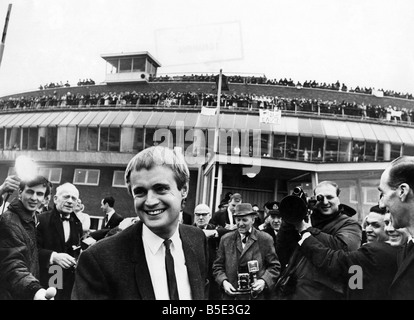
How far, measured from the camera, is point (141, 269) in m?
1.53

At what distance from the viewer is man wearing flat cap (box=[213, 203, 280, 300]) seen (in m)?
3.38

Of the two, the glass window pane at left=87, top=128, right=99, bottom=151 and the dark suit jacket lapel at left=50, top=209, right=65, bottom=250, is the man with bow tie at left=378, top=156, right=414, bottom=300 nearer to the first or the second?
the dark suit jacket lapel at left=50, top=209, right=65, bottom=250

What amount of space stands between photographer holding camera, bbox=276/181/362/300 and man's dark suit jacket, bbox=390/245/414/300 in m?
0.61

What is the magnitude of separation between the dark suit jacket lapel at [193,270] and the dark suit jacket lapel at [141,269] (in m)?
0.18

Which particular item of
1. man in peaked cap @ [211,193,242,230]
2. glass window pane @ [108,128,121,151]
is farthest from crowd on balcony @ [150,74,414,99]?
man in peaked cap @ [211,193,242,230]

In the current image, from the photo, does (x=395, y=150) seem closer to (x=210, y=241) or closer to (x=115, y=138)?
(x=115, y=138)

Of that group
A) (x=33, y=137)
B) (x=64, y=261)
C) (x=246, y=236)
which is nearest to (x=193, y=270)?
(x=64, y=261)

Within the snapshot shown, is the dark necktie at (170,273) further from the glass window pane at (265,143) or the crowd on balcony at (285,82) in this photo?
the crowd on balcony at (285,82)

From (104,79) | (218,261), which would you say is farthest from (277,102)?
(218,261)

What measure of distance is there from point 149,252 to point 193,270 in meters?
0.21

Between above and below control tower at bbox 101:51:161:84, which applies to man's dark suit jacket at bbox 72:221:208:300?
below

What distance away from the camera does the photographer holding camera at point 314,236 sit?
2500mm

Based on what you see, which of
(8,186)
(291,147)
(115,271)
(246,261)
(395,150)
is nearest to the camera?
(115,271)

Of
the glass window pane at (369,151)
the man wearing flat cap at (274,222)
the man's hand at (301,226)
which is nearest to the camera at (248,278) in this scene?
the man's hand at (301,226)
